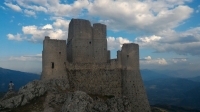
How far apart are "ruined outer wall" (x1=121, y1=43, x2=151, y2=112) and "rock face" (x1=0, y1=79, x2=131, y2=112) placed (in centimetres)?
642

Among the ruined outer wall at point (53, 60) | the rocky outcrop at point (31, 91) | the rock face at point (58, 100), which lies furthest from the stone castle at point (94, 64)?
the rock face at point (58, 100)

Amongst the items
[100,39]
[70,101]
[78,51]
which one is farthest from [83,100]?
[100,39]

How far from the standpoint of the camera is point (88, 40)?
44156mm

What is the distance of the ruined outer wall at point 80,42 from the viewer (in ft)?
141

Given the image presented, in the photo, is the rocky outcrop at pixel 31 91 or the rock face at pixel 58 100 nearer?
the rock face at pixel 58 100

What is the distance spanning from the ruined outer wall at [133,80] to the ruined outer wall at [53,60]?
12983 millimetres

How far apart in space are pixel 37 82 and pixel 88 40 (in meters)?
13.9

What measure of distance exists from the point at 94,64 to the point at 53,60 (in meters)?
8.51

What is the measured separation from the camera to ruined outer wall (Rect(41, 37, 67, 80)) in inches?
1529

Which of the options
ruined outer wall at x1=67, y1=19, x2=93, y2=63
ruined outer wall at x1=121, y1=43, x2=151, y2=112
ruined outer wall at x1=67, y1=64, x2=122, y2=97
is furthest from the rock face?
ruined outer wall at x1=67, y1=19, x2=93, y2=63

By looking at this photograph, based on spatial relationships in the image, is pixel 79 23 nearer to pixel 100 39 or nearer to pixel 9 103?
pixel 100 39

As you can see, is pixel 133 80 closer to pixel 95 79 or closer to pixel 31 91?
pixel 95 79

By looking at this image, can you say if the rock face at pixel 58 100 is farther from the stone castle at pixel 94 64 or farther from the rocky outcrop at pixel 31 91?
the stone castle at pixel 94 64

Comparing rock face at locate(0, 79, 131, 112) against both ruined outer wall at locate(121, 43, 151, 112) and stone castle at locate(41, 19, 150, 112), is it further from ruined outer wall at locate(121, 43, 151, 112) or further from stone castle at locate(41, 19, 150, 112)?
ruined outer wall at locate(121, 43, 151, 112)
